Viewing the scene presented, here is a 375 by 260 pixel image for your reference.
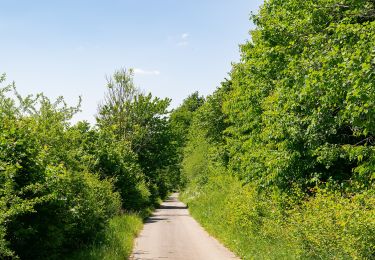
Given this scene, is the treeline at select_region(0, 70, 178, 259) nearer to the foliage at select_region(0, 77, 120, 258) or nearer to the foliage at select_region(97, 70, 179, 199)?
the foliage at select_region(0, 77, 120, 258)

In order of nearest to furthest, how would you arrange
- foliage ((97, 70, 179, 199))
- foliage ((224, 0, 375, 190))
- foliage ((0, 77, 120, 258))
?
1. foliage ((0, 77, 120, 258))
2. foliage ((224, 0, 375, 190))
3. foliage ((97, 70, 179, 199))

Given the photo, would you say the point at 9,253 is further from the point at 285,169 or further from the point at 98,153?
the point at 98,153

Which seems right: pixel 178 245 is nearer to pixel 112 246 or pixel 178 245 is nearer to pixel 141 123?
pixel 112 246

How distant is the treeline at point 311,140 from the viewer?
9.90 metres

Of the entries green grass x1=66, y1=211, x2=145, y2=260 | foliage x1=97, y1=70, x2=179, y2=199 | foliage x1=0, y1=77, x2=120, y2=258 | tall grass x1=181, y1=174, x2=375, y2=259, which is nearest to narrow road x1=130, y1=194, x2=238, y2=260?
green grass x1=66, y1=211, x2=145, y2=260

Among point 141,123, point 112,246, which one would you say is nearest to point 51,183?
point 112,246

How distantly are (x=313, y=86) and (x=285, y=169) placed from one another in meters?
4.45

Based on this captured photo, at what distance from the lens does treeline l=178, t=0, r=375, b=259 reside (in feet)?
32.5

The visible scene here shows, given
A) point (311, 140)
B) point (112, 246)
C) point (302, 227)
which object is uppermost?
point (311, 140)

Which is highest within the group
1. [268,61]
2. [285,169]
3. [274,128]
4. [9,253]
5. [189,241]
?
[268,61]

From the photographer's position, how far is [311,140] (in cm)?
1478

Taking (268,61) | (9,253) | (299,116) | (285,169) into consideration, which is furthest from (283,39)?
(9,253)

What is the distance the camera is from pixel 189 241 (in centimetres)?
1836

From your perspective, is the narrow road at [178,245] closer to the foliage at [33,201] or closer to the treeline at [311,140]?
the treeline at [311,140]
